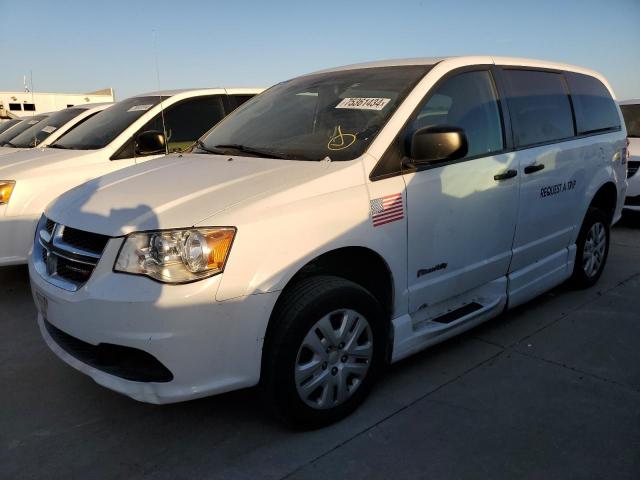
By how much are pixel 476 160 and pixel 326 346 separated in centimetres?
145

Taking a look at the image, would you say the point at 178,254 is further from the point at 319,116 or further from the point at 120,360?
the point at 319,116

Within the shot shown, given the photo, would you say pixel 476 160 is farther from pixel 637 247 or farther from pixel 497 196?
pixel 637 247

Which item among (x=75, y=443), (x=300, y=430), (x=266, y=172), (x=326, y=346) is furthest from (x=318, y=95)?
(x=75, y=443)

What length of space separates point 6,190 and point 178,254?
10.1 ft

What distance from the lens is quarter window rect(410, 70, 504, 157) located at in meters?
3.14

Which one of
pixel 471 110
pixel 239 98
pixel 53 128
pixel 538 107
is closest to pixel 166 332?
pixel 471 110

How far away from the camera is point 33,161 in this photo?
5.04m

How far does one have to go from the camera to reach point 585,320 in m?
3.99

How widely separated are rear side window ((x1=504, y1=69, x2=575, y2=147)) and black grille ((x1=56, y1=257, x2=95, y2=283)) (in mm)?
2643

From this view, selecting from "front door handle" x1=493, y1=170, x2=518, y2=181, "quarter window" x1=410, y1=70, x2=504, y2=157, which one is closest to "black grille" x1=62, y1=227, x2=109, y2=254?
"quarter window" x1=410, y1=70, x2=504, y2=157

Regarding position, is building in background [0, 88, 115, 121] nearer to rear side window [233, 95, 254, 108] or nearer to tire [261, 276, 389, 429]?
rear side window [233, 95, 254, 108]

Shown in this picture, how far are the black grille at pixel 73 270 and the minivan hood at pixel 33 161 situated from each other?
2.46 metres

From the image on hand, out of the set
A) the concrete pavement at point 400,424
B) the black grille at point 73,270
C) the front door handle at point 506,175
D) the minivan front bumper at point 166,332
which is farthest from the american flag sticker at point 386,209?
the black grille at point 73,270

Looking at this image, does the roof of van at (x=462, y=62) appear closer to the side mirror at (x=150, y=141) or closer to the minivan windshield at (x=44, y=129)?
the side mirror at (x=150, y=141)
